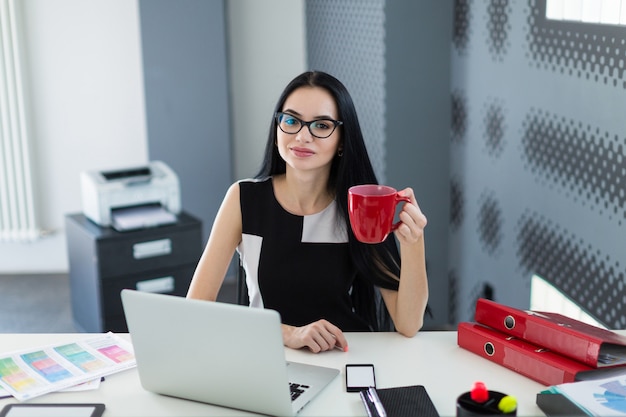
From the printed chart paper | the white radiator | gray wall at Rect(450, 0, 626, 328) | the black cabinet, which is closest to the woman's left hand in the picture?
the printed chart paper

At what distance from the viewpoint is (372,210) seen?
168 cm

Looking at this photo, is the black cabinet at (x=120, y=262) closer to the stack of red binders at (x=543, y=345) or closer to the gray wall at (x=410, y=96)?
the gray wall at (x=410, y=96)

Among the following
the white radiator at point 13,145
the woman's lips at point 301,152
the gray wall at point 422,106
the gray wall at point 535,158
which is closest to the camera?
the woman's lips at point 301,152

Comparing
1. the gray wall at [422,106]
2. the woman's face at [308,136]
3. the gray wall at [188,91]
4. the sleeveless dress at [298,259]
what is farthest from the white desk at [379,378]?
the gray wall at [188,91]

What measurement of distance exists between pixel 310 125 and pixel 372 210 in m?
0.45

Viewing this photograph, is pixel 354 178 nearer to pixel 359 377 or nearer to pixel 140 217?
pixel 359 377

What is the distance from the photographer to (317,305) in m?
2.21

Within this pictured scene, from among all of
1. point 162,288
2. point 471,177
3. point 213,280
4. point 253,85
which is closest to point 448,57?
point 471,177

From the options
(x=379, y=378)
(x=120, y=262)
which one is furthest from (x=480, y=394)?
(x=120, y=262)

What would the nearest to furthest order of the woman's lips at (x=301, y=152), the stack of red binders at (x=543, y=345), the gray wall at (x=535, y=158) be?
the stack of red binders at (x=543, y=345) < the woman's lips at (x=301, y=152) < the gray wall at (x=535, y=158)

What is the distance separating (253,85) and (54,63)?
110cm

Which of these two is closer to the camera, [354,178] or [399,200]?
[399,200]

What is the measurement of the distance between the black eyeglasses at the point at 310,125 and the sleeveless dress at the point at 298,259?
24 centimetres

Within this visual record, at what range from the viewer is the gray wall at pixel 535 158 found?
8.09ft
